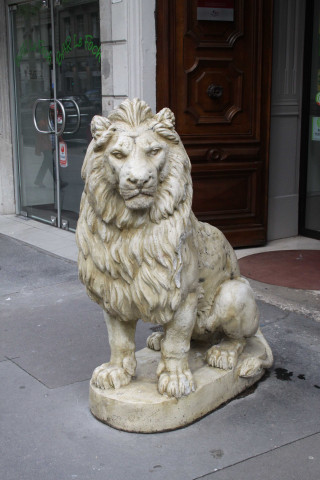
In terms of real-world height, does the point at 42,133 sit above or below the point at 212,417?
above

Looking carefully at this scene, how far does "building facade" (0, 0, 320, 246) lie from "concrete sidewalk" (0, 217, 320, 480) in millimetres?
2494

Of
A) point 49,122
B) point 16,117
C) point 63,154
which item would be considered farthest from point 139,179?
point 16,117

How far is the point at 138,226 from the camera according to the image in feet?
10.6

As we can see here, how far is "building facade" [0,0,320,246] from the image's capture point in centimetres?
650

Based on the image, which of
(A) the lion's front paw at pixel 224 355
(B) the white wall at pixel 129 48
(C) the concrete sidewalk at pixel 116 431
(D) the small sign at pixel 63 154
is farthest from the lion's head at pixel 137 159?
(D) the small sign at pixel 63 154

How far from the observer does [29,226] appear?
860 centimetres

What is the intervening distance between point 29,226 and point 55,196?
1.68 feet

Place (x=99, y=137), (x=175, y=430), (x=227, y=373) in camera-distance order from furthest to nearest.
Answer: (x=227, y=373), (x=175, y=430), (x=99, y=137)

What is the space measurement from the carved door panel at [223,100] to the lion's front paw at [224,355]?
3.21 meters

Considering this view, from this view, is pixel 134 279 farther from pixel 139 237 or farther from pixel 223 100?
pixel 223 100

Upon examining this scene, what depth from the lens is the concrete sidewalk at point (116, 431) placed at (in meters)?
3.13

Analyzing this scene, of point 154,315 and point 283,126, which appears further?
point 283,126

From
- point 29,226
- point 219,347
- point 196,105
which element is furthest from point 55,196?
point 219,347

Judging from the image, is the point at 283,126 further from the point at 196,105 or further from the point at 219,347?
the point at 219,347
